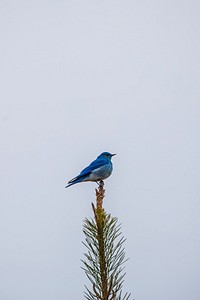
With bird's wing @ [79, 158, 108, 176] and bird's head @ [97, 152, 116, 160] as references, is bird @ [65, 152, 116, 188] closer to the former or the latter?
bird's wing @ [79, 158, 108, 176]

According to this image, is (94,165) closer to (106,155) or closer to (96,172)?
(96,172)

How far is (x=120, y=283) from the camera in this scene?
A: 12.1 feet

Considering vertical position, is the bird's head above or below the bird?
above

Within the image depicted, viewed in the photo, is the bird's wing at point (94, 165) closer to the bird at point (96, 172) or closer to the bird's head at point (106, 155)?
the bird at point (96, 172)

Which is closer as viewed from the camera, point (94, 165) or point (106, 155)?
point (94, 165)

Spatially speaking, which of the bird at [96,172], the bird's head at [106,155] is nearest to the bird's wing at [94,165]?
the bird at [96,172]

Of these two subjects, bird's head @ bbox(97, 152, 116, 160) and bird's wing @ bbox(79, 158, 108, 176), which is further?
bird's head @ bbox(97, 152, 116, 160)

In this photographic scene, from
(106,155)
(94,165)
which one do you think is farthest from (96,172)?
(106,155)

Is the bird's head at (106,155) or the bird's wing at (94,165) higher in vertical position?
the bird's head at (106,155)

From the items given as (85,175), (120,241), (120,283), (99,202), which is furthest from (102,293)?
(85,175)

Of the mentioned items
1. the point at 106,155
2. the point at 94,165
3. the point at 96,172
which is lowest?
the point at 96,172

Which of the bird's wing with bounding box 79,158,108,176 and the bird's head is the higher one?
the bird's head

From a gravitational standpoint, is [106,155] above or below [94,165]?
above

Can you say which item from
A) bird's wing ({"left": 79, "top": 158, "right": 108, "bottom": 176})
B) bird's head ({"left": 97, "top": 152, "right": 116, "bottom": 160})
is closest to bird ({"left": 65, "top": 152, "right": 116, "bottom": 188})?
bird's wing ({"left": 79, "top": 158, "right": 108, "bottom": 176})
